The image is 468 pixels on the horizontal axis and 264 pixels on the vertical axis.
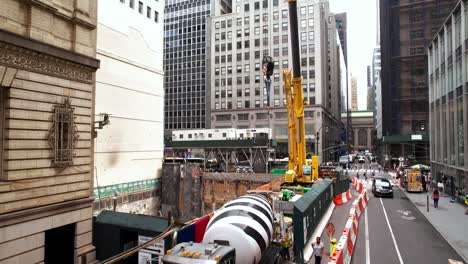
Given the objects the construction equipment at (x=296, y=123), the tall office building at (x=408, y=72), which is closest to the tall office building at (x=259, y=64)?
the tall office building at (x=408, y=72)

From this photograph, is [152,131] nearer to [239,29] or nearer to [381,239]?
[381,239]

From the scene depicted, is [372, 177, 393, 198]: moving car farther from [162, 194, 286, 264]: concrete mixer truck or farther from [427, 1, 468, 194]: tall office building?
[162, 194, 286, 264]: concrete mixer truck

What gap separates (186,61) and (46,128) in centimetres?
9091

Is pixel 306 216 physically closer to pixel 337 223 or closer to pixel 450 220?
pixel 337 223

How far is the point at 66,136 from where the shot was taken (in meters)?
15.2

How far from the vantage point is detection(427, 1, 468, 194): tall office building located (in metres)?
29.2

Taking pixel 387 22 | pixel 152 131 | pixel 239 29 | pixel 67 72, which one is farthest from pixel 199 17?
pixel 67 72

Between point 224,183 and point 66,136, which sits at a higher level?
point 66,136

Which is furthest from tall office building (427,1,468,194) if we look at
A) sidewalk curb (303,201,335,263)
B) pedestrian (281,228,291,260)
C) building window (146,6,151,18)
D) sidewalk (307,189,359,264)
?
building window (146,6,151,18)

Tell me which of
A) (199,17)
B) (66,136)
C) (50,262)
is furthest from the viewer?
(199,17)

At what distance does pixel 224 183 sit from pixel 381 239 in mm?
26158

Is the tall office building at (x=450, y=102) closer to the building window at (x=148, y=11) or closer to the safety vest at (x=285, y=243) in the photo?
the safety vest at (x=285, y=243)

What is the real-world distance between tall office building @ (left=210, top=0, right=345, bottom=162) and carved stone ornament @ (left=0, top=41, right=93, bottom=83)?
69.5 metres

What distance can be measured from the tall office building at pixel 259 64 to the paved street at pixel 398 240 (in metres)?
55.8
